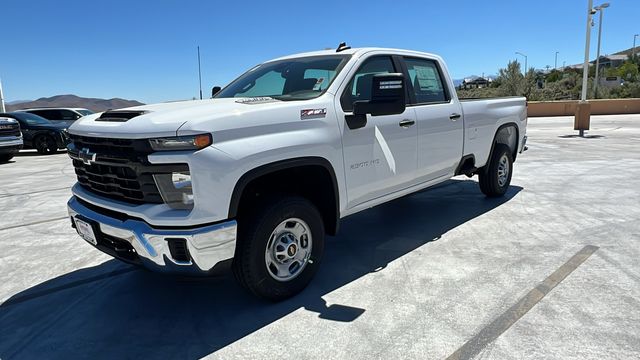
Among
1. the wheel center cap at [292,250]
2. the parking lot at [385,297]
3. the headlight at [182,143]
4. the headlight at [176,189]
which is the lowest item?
the parking lot at [385,297]

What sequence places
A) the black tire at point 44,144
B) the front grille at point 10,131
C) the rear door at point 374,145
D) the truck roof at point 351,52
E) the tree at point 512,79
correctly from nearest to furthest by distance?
the rear door at point 374,145, the truck roof at point 351,52, the front grille at point 10,131, the black tire at point 44,144, the tree at point 512,79

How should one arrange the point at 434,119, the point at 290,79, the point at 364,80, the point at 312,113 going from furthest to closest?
the point at 434,119 → the point at 290,79 → the point at 364,80 → the point at 312,113

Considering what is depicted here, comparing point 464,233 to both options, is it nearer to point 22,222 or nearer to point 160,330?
point 160,330

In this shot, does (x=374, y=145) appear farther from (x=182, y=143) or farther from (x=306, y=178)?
(x=182, y=143)

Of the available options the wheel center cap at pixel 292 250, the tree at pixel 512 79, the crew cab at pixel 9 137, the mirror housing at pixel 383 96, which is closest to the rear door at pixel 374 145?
the mirror housing at pixel 383 96

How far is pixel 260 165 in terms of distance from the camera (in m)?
2.92

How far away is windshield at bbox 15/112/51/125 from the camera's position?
51.7 feet

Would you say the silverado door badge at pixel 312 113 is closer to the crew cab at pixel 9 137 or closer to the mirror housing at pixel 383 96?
the mirror housing at pixel 383 96

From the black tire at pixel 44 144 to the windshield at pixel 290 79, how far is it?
14.6 metres

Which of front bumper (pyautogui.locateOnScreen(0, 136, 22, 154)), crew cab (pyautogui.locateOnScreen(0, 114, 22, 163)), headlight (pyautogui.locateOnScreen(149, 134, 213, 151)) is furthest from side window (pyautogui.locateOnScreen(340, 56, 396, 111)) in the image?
front bumper (pyautogui.locateOnScreen(0, 136, 22, 154))

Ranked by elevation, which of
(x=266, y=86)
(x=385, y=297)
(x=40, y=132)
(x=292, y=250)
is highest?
(x=266, y=86)

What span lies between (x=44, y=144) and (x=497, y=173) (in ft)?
52.6

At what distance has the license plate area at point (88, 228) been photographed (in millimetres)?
3098

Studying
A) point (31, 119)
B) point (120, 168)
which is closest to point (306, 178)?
point (120, 168)
